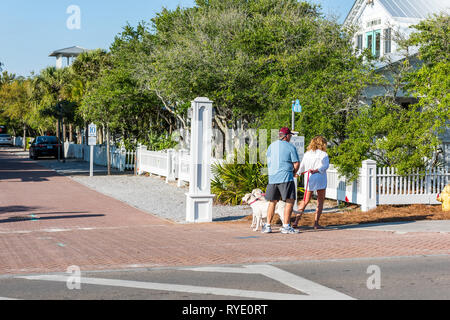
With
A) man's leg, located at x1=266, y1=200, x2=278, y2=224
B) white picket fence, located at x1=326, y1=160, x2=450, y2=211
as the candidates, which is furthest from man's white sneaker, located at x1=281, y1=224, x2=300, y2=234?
A: white picket fence, located at x1=326, y1=160, x2=450, y2=211

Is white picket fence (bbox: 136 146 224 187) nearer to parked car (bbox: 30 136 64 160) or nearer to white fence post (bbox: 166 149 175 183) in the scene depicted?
white fence post (bbox: 166 149 175 183)

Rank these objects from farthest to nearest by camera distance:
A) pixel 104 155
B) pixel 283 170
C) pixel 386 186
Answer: pixel 104 155, pixel 386 186, pixel 283 170

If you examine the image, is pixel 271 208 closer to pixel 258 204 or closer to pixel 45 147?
pixel 258 204

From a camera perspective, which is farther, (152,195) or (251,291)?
(152,195)

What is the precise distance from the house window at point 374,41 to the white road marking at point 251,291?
19828 mm

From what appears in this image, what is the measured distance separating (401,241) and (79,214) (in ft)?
24.3

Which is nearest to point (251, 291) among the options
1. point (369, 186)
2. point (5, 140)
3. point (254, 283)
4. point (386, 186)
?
point (254, 283)

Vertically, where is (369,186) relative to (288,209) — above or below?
above

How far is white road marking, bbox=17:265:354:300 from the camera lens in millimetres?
6012

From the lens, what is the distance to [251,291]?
20.4ft

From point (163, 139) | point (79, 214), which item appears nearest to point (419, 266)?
point (79, 214)

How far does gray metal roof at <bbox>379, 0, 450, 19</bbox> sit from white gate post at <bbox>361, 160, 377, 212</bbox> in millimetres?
14416

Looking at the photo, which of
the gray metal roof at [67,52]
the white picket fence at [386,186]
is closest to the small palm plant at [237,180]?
the white picket fence at [386,186]

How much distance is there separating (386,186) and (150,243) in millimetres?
6907
